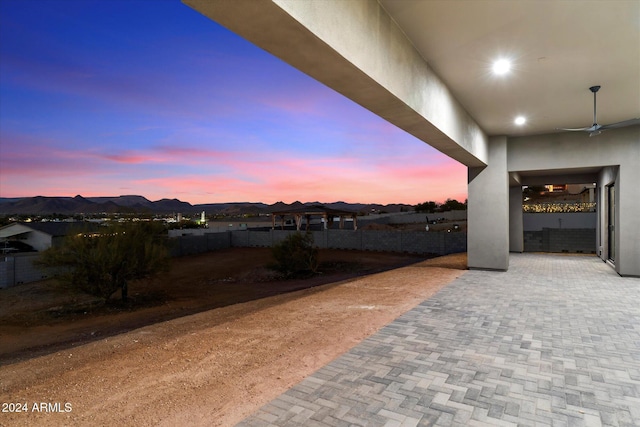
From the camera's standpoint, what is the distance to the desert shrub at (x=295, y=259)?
47.6 ft

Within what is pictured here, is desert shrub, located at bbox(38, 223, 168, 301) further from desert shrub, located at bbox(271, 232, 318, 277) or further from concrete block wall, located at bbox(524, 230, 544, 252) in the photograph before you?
concrete block wall, located at bbox(524, 230, 544, 252)

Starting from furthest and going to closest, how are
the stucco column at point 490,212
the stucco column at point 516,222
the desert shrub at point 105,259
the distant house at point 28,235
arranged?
the distant house at point 28,235 → the stucco column at point 516,222 → the desert shrub at point 105,259 → the stucco column at point 490,212

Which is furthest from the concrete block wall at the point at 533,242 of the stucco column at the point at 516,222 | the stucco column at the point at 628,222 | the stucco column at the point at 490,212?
the stucco column at the point at 490,212

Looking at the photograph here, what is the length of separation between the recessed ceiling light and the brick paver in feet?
11.4

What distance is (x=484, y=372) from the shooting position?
2.94 m

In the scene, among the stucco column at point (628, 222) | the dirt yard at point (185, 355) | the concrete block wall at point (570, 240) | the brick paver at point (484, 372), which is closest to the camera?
the brick paver at point (484, 372)

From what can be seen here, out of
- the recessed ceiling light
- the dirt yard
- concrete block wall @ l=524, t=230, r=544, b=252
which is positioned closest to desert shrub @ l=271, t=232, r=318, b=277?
the dirt yard

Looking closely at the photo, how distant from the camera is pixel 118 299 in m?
10.4

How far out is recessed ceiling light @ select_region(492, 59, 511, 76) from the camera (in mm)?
4477

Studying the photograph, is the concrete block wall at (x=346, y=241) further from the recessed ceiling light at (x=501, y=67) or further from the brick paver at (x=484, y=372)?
the recessed ceiling light at (x=501, y=67)

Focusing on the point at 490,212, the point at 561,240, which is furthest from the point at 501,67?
the point at 561,240

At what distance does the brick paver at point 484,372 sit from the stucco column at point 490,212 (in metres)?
3.24

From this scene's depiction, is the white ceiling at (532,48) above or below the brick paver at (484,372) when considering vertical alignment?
above

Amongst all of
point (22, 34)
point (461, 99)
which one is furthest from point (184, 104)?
point (461, 99)
